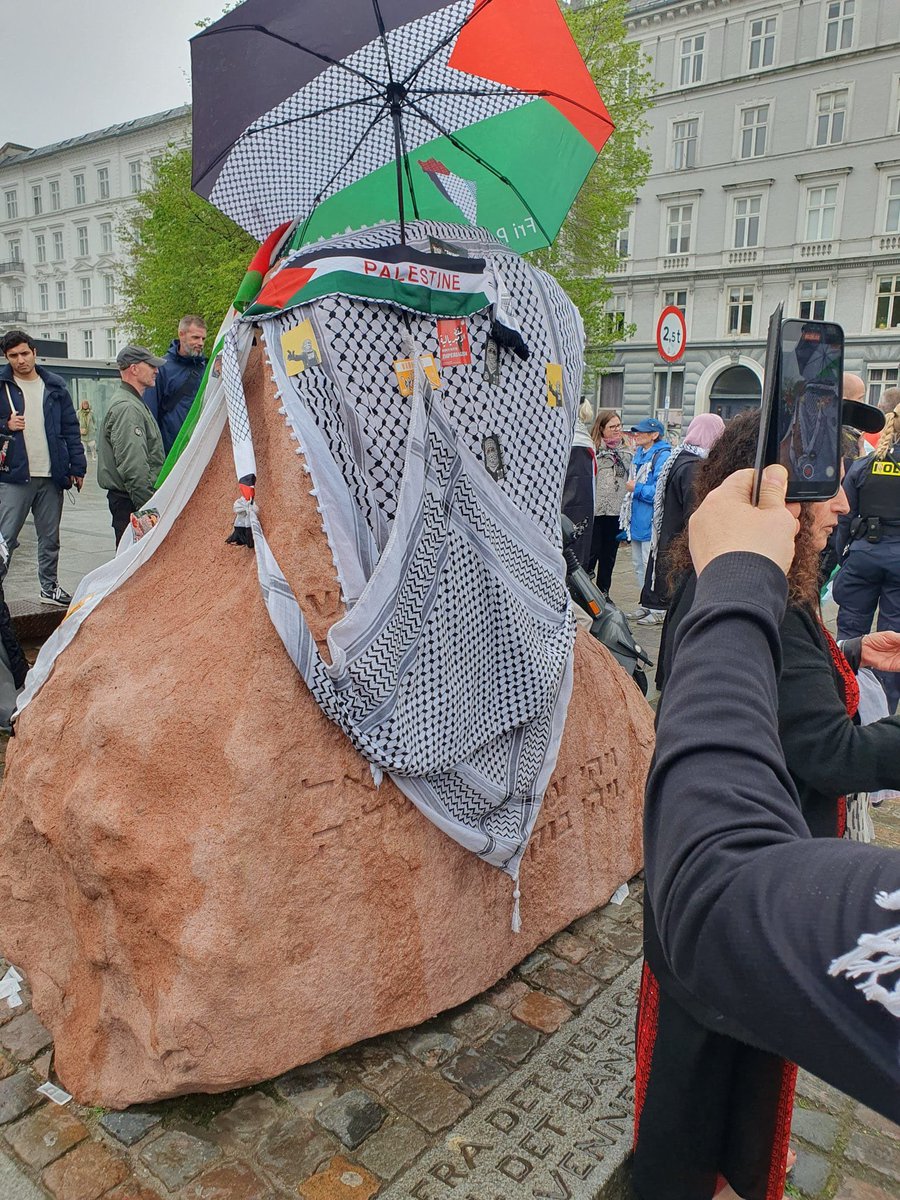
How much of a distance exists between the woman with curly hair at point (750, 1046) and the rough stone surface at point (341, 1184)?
620 mm

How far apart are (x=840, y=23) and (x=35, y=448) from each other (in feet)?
103

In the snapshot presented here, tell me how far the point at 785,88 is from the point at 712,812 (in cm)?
3514

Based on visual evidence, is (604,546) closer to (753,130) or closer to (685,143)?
(753,130)

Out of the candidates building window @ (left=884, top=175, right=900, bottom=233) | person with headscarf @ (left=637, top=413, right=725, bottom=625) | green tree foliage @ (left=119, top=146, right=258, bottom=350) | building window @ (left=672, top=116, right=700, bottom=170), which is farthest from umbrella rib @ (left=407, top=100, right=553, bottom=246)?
building window @ (left=672, top=116, right=700, bottom=170)

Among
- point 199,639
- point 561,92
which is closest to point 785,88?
point 561,92

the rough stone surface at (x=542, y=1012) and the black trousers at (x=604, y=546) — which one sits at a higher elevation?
the black trousers at (x=604, y=546)

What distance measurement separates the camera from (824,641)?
1973 mm

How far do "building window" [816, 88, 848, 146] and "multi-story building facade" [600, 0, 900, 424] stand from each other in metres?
0.04

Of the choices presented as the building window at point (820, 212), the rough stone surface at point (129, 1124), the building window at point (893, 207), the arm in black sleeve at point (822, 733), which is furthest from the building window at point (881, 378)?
the rough stone surface at point (129, 1124)

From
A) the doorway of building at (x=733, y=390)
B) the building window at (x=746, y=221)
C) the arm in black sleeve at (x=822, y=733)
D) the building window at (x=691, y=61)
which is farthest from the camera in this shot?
the doorway of building at (x=733, y=390)

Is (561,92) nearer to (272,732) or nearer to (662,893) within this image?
(272,732)

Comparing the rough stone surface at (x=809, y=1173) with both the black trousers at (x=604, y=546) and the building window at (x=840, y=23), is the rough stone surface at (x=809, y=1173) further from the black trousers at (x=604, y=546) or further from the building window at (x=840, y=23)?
the building window at (x=840, y=23)

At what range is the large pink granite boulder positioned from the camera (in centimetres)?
223

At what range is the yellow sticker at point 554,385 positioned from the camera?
9.94ft
